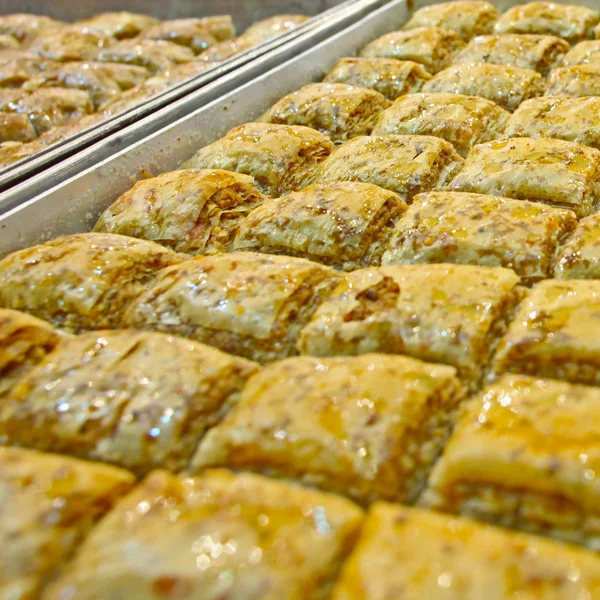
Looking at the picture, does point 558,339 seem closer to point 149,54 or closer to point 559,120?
point 559,120

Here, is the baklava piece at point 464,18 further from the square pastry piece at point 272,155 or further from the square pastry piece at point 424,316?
the square pastry piece at point 424,316

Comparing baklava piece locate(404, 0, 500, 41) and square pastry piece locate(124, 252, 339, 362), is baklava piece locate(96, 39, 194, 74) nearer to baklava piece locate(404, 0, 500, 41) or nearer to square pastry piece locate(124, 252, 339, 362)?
baklava piece locate(404, 0, 500, 41)

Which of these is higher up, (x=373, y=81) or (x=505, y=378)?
(x=373, y=81)

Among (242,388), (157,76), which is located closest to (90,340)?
(242,388)

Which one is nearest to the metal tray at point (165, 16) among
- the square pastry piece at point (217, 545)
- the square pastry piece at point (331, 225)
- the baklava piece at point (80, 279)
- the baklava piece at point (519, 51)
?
the baklava piece at point (80, 279)

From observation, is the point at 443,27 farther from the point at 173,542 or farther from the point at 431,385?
the point at 173,542

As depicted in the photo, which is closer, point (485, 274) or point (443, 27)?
point (485, 274)
